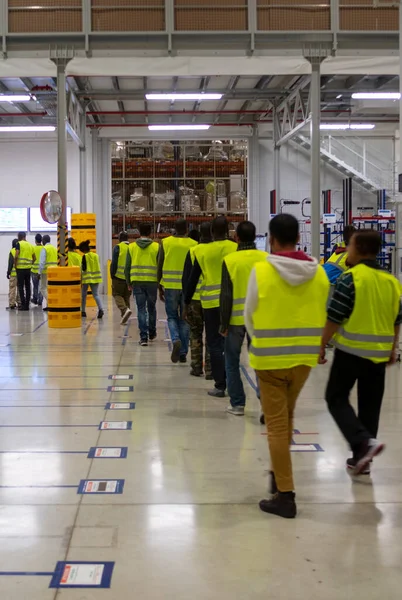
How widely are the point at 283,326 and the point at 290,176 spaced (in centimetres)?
2016

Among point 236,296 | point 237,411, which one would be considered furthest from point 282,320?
point 237,411

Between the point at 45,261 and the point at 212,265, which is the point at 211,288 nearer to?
the point at 212,265

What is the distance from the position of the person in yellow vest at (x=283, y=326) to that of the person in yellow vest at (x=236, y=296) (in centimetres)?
179

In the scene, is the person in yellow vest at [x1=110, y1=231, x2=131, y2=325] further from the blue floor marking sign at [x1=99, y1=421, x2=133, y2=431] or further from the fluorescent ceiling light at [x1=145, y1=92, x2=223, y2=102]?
the blue floor marking sign at [x1=99, y1=421, x2=133, y2=431]

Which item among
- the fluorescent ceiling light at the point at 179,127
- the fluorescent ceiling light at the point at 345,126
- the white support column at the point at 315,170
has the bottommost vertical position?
the white support column at the point at 315,170

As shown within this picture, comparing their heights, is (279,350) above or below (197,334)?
above

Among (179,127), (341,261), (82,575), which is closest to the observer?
(82,575)

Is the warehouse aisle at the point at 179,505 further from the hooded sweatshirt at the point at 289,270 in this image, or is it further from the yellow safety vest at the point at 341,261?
the yellow safety vest at the point at 341,261

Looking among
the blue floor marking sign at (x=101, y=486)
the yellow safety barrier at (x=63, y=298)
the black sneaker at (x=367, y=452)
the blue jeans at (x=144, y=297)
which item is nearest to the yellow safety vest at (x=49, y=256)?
the yellow safety barrier at (x=63, y=298)

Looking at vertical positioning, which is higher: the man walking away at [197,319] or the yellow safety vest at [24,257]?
the yellow safety vest at [24,257]

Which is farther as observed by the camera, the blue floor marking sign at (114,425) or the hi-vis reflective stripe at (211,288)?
the hi-vis reflective stripe at (211,288)

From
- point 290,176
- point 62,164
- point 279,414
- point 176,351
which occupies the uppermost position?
point 290,176

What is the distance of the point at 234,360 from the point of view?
649 cm

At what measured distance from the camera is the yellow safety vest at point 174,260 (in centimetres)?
937
